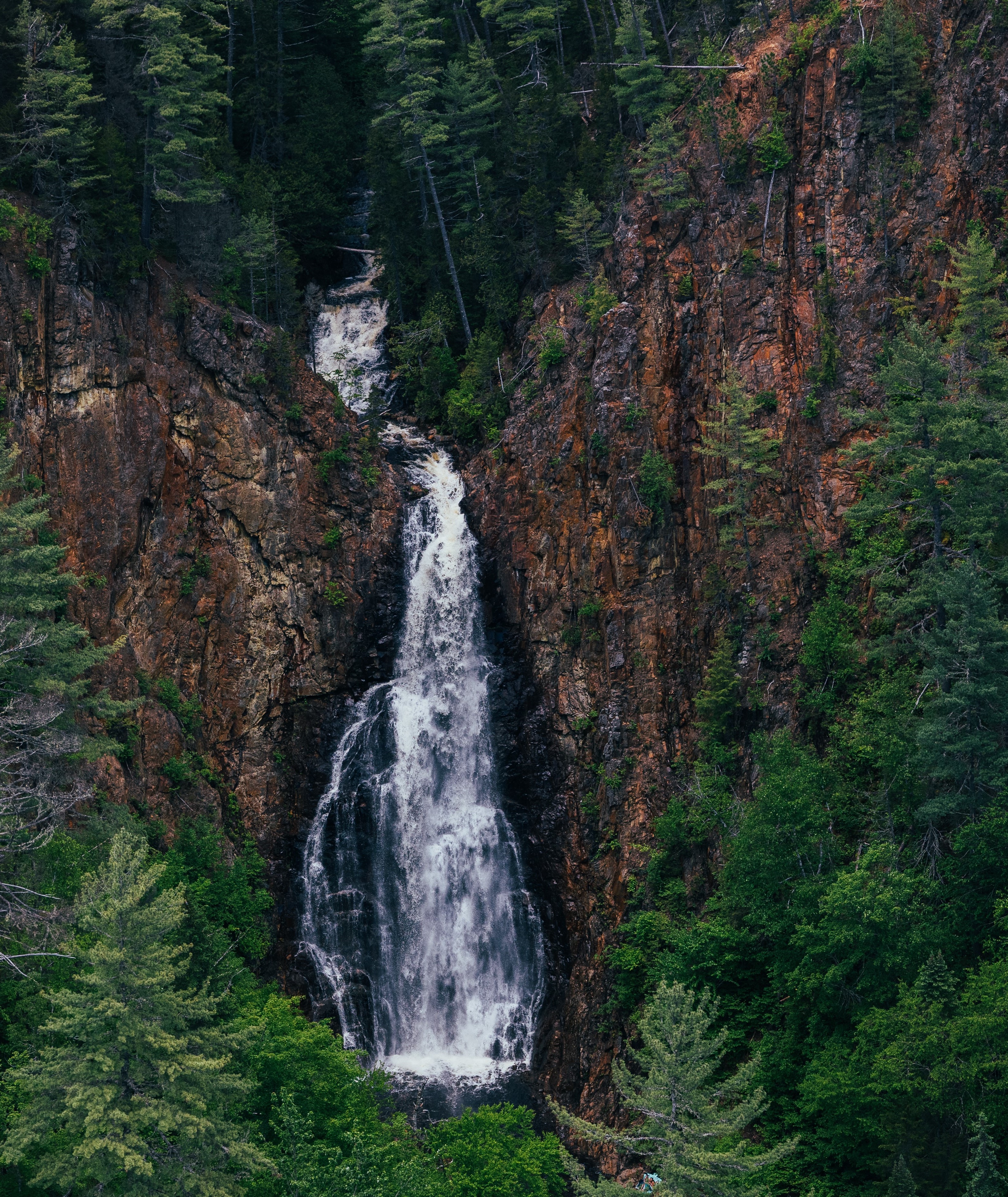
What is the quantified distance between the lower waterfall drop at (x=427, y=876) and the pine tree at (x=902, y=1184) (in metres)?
15.7

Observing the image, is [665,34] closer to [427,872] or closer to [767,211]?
[767,211]

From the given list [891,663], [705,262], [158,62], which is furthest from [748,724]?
[158,62]

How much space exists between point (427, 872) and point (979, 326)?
2333cm

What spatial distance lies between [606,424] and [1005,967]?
21.7 metres

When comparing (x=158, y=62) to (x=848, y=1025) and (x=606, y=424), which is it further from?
(x=848, y=1025)

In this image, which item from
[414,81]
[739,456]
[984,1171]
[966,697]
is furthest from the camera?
[414,81]

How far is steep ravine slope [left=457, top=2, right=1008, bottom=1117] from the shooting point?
3469 centimetres

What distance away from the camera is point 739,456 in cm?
3531

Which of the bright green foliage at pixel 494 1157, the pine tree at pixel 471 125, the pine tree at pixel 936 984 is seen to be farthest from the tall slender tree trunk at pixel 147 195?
the pine tree at pixel 936 984

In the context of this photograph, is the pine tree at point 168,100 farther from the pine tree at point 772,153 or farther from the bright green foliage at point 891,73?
the bright green foliage at point 891,73

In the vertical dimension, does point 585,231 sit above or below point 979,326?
above

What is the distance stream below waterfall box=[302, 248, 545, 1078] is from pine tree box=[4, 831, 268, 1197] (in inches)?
565

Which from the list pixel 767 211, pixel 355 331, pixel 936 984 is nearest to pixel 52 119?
pixel 355 331

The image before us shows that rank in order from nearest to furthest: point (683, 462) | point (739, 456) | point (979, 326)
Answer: point (979, 326)
point (739, 456)
point (683, 462)
